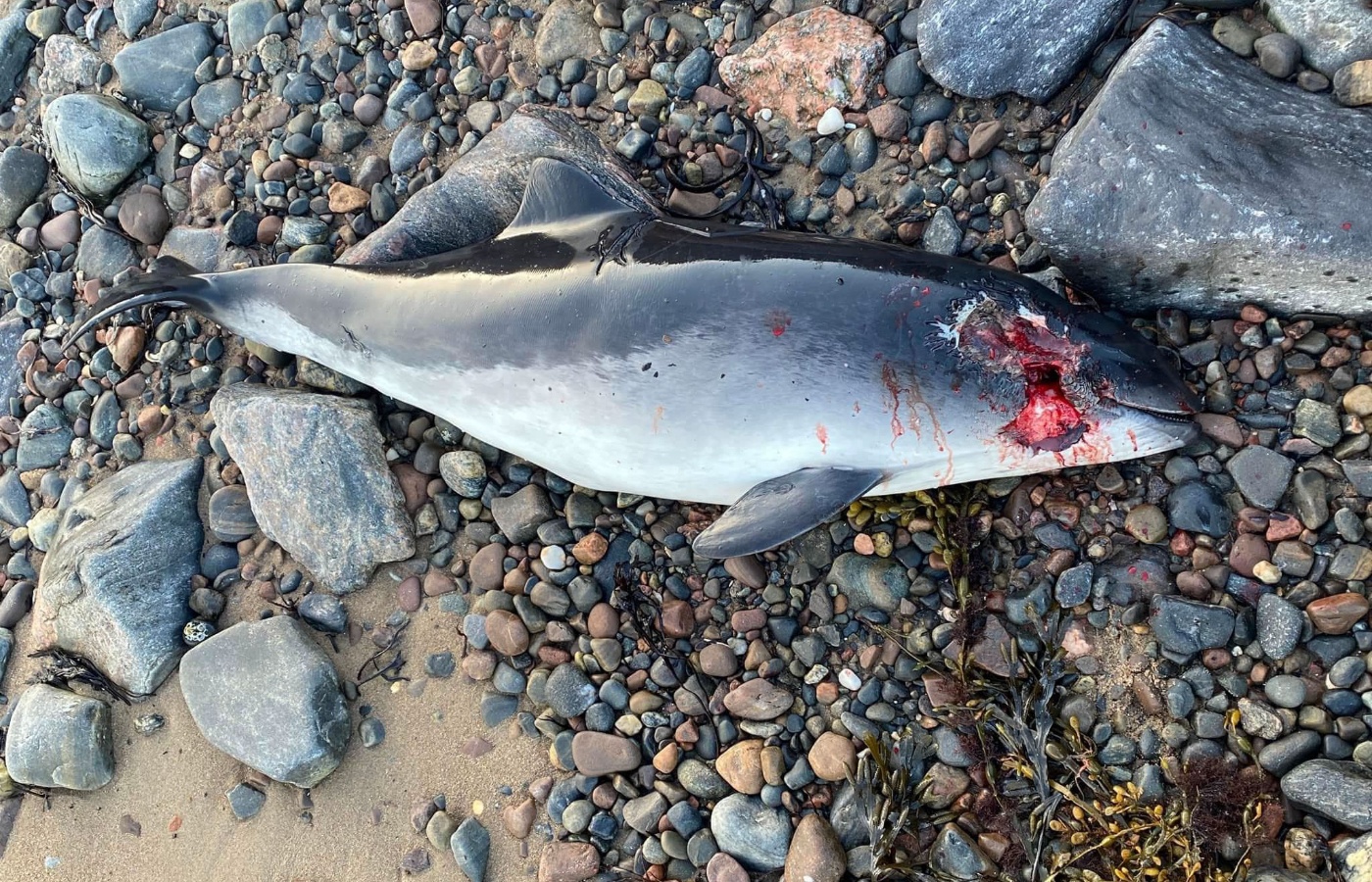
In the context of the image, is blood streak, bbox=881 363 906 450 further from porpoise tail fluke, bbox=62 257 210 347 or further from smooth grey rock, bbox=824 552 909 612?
porpoise tail fluke, bbox=62 257 210 347

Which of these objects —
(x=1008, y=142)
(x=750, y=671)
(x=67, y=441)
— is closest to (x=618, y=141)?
(x=1008, y=142)

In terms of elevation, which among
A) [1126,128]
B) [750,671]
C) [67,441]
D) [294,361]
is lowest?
[67,441]

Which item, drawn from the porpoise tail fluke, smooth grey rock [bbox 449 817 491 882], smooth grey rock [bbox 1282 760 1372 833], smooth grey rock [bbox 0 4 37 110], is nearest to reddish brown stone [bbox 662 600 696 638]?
smooth grey rock [bbox 449 817 491 882]

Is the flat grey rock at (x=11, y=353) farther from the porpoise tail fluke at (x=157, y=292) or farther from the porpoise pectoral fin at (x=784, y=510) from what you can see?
the porpoise pectoral fin at (x=784, y=510)

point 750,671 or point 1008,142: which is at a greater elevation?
point 1008,142

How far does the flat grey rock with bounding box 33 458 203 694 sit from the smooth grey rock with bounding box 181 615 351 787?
12.1 inches

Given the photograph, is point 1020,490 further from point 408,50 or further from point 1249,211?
point 408,50

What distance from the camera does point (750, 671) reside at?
14.1 feet

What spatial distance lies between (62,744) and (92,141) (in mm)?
3470

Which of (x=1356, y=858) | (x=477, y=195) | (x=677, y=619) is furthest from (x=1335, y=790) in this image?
(x=477, y=195)

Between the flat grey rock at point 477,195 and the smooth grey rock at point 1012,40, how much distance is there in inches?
67.4

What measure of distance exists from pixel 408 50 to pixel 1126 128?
3828 millimetres

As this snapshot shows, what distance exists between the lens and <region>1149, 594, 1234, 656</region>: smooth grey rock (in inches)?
149

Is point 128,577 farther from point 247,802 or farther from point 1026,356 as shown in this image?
point 1026,356
